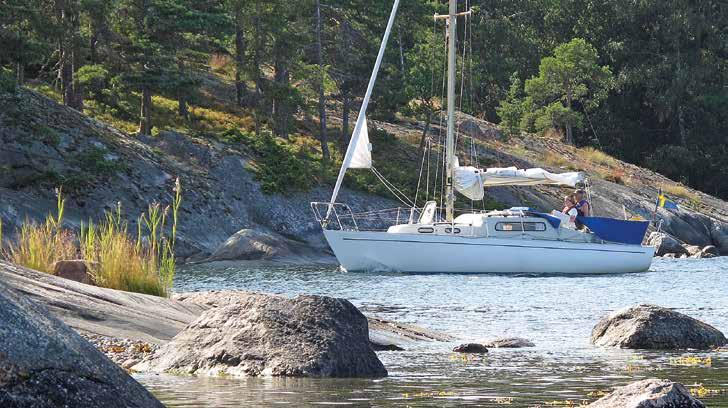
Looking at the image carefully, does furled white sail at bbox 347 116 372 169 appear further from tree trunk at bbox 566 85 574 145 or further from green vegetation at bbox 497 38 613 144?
tree trunk at bbox 566 85 574 145

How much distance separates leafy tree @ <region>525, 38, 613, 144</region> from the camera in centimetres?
7069

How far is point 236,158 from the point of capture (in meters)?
51.5

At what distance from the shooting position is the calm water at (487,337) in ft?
37.2

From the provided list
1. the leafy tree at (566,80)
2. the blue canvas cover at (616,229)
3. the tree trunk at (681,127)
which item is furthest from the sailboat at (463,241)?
the tree trunk at (681,127)

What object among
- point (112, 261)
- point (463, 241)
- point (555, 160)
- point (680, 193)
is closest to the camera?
point (112, 261)

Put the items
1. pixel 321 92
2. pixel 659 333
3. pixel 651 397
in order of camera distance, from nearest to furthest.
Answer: pixel 651 397
pixel 659 333
pixel 321 92

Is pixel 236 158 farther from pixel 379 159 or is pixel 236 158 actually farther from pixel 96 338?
pixel 96 338

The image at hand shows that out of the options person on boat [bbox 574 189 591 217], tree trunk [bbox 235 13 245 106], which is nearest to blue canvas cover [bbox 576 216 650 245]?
person on boat [bbox 574 189 591 217]

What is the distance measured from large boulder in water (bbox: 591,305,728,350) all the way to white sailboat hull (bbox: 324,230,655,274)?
22.1m

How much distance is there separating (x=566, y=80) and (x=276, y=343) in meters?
60.9

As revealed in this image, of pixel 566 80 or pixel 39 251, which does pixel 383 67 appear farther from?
pixel 39 251

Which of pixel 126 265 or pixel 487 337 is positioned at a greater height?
pixel 126 265

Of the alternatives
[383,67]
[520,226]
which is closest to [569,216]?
[520,226]

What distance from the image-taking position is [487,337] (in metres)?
19.2
